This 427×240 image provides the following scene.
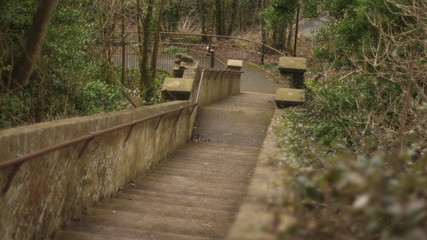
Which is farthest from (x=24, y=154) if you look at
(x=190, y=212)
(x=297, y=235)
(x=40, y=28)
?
(x=40, y=28)

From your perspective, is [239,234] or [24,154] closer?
[239,234]

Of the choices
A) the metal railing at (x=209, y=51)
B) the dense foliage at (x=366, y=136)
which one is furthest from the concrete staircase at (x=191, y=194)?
the metal railing at (x=209, y=51)

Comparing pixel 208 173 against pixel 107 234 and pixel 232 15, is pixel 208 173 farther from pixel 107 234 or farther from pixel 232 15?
pixel 232 15

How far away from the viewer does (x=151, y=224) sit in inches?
190

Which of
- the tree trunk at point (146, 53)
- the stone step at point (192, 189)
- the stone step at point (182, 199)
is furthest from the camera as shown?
the tree trunk at point (146, 53)

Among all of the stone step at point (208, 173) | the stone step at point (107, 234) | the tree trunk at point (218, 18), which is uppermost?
the tree trunk at point (218, 18)

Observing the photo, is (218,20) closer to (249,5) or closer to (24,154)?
Result: (249,5)

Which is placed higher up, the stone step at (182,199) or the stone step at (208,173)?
the stone step at (182,199)

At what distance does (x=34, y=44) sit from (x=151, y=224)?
4.42m

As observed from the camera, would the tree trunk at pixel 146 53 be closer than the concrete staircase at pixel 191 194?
No

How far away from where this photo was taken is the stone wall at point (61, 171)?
141 inches

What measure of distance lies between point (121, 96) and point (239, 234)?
33.8ft

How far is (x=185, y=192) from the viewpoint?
21.1 ft

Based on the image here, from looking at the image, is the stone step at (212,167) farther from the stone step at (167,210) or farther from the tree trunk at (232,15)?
the tree trunk at (232,15)
